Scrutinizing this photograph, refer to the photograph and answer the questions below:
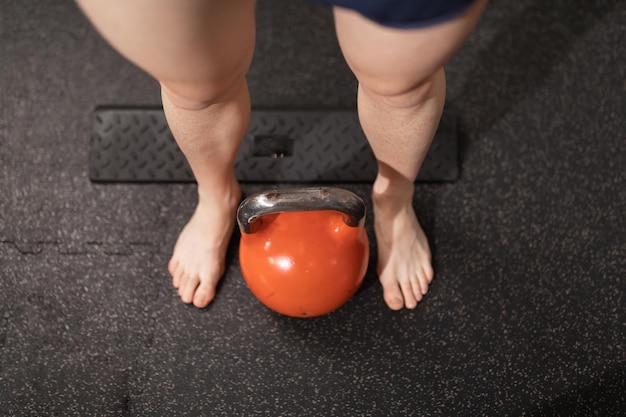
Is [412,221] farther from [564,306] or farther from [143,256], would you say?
[143,256]

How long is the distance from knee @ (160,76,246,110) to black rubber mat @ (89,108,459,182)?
1.24 ft

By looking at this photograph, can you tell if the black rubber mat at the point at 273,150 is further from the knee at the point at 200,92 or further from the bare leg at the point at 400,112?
the knee at the point at 200,92

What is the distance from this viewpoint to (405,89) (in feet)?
2.33

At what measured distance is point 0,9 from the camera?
1410 millimetres

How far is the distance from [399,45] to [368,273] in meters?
0.59

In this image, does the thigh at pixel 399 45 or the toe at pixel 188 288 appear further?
the toe at pixel 188 288

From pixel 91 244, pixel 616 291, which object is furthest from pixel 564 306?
pixel 91 244

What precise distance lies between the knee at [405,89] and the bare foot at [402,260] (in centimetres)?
31

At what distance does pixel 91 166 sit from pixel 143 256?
229 millimetres

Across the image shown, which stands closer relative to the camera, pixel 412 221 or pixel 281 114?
pixel 412 221

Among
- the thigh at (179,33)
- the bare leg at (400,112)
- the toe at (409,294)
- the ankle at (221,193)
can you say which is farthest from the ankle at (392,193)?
the thigh at (179,33)

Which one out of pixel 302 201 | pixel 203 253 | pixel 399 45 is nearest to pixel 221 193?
pixel 203 253

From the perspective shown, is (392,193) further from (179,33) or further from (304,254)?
(179,33)

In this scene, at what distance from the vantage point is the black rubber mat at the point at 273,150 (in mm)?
1205
